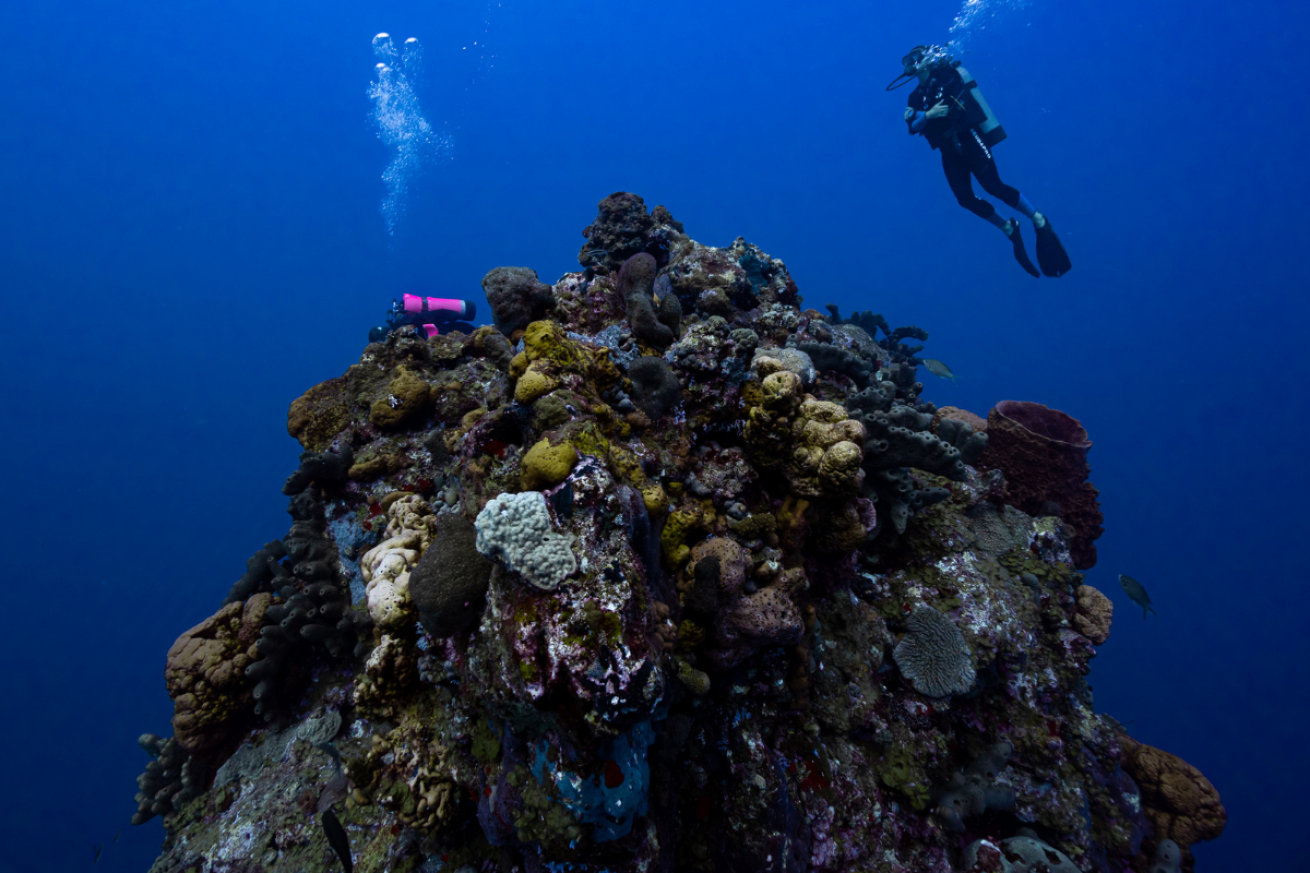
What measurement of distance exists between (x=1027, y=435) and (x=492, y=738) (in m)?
8.27

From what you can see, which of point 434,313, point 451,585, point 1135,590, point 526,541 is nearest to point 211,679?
point 451,585

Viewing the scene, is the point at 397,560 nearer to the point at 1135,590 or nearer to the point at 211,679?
the point at 211,679

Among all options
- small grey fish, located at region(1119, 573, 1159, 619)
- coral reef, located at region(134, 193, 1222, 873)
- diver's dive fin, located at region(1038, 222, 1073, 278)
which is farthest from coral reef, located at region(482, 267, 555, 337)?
diver's dive fin, located at region(1038, 222, 1073, 278)

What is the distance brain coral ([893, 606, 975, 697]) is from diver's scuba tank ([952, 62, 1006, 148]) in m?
13.8

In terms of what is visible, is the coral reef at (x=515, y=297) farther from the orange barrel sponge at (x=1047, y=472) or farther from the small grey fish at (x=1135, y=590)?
the small grey fish at (x=1135, y=590)

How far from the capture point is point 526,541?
9.86 feet

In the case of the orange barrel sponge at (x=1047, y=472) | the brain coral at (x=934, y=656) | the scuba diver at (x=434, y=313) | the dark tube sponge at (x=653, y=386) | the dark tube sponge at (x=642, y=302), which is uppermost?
the scuba diver at (x=434, y=313)

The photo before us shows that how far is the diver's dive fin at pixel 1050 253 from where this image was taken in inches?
531

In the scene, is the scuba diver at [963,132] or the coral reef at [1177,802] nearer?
the coral reef at [1177,802]

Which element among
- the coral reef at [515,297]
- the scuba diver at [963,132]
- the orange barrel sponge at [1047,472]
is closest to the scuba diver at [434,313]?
the coral reef at [515,297]

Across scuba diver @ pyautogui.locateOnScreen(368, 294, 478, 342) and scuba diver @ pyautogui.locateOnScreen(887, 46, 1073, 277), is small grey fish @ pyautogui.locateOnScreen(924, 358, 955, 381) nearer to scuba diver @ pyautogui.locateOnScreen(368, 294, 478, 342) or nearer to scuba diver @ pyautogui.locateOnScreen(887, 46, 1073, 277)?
scuba diver @ pyautogui.locateOnScreen(887, 46, 1073, 277)

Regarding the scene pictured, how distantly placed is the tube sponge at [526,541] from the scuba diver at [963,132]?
49.8 feet

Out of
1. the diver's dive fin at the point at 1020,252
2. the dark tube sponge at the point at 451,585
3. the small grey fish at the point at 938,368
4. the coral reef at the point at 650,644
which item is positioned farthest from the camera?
the diver's dive fin at the point at 1020,252

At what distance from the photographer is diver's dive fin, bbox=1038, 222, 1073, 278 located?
13.5m
